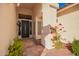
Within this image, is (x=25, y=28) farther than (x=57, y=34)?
Yes

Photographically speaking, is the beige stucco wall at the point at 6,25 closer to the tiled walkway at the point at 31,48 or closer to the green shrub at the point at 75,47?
the tiled walkway at the point at 31,48

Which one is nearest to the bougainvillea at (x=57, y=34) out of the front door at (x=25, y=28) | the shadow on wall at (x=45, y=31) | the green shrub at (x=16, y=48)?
the shadow on wall at (x=45, y=31)

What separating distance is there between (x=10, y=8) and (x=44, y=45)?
795 millimetres

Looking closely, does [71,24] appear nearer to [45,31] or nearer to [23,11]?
[45,31]

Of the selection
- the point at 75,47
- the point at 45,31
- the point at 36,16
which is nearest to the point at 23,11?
the point at 36,16

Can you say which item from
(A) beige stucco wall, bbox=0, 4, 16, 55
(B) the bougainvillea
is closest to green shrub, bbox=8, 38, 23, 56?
(A) beige stucco wall, bbox=0, 4, 16, 55

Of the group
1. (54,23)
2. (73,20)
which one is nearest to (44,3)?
(54,23)

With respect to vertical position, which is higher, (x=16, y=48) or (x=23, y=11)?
(x=23, y=11)

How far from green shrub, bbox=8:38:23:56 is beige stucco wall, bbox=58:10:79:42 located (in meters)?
0.71

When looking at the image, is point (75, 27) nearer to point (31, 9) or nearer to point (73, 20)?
point (73, 20)

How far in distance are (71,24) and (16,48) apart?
0.94 m

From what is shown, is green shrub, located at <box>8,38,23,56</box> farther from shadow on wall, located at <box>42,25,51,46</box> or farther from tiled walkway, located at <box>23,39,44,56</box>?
shadow on wall, located at <box>42,25,51,46</box>

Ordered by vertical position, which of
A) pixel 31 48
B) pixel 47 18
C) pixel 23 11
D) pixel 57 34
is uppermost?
pixel 23 11

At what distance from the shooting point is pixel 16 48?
2775 millimetres
